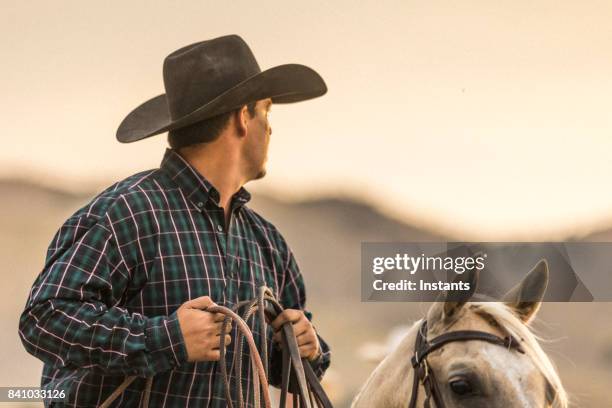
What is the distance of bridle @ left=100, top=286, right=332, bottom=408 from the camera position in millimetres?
1419

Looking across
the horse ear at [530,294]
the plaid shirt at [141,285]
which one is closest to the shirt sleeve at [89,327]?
the plaid shirt at [141,285]

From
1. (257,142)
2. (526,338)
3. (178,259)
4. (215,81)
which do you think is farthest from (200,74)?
(526,338)

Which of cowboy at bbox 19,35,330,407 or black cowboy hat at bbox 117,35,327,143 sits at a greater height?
black cowboy hat at bbox 117,35,327,143

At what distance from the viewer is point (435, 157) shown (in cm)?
289

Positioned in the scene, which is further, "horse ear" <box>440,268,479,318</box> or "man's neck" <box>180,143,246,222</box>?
"horse ear" <box>440,268,479,318</box>

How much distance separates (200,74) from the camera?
5.65 ft

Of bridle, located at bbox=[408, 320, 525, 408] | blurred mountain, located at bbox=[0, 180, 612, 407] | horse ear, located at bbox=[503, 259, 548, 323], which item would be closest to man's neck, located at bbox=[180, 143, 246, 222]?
bridle, located at bbox=[408, 320, 525, 408]

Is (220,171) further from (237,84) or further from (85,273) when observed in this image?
(85,273)

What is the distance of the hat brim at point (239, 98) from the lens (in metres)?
1.68

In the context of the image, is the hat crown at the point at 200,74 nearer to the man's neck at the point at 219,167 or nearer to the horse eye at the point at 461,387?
the man's neck at the point at 219,167

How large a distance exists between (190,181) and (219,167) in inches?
3.0

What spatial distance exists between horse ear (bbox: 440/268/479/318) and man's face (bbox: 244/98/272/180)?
56cm

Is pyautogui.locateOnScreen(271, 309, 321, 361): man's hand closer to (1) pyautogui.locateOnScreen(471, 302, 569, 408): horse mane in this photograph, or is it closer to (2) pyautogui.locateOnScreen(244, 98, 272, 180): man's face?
(2) pyautogui.locateOnScreen(244, 98, 272, 180): man's face

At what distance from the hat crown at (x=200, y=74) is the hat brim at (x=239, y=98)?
0.03 m
